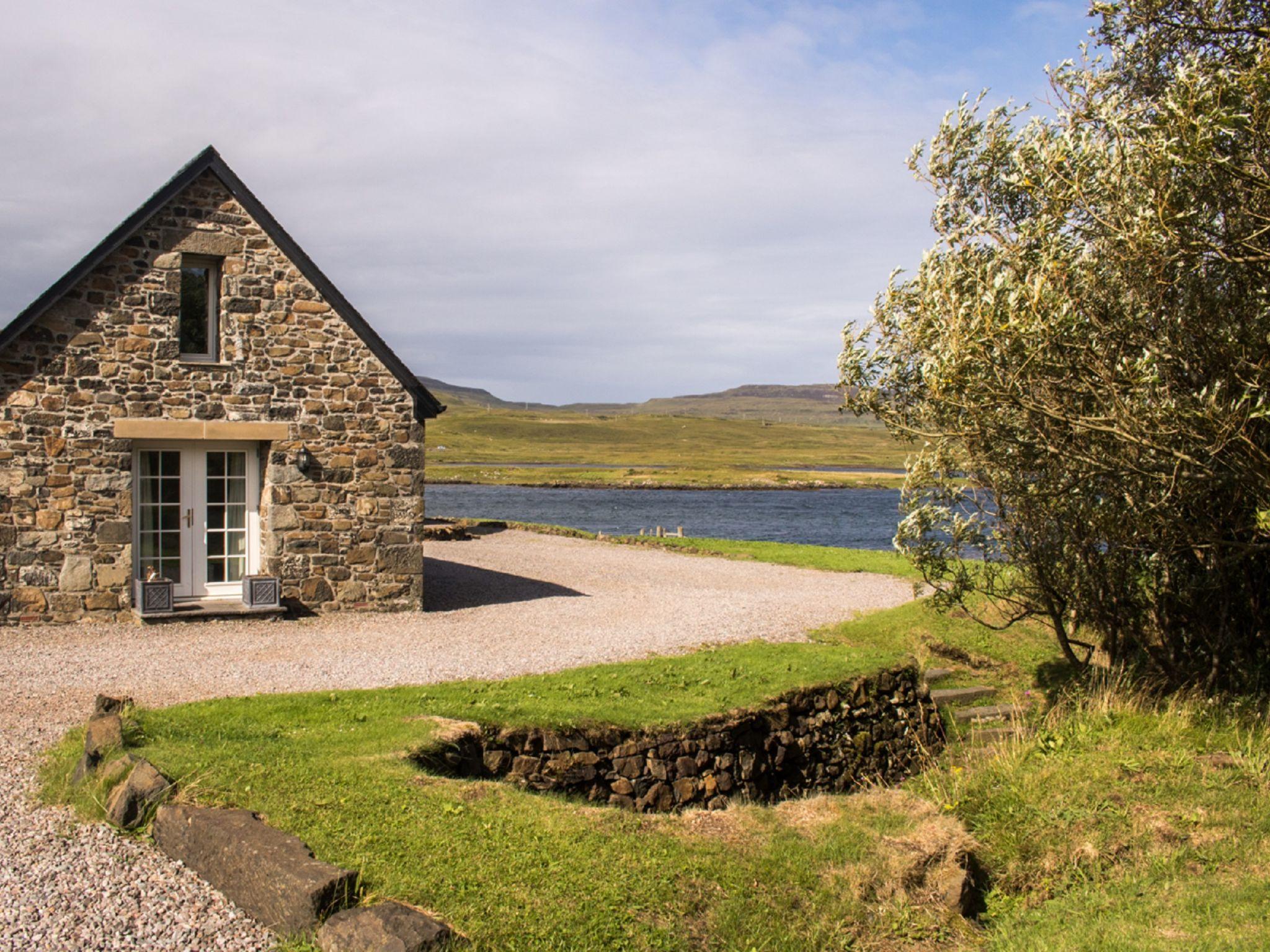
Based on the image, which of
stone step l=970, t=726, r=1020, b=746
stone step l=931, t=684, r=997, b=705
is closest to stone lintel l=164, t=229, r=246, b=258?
stone step l=931, t=684, r=997, b=705

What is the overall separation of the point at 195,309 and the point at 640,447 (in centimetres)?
15222

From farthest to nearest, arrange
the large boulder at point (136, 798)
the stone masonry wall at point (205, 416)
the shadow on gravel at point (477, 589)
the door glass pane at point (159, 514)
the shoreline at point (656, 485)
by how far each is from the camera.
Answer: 1. the shoreline at point (656, 485)
2. the shadow on gravel at point (477, 589)
3. the door glass pane at point (159, 514)
4. the stone masonry wall at point (205, 416)
5. the large boulder at point (136, 798)

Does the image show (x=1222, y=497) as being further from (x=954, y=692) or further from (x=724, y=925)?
(x=724, y=925)

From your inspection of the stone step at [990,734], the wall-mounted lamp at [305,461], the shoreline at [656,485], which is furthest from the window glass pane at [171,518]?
the shoreline at [656,485]

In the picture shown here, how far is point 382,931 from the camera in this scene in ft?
18.0

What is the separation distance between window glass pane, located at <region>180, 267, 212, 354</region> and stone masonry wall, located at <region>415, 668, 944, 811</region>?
945 centimetres

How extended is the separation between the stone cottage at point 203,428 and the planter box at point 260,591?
335mm

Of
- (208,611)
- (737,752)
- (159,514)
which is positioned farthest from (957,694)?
(159,514)

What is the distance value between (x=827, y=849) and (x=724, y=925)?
1.61m

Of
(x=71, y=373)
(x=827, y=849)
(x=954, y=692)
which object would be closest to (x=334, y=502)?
(x=71, y=373)

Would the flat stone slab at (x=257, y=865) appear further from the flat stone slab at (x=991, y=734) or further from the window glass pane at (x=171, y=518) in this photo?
the window glass pane at (x=171, y=518)

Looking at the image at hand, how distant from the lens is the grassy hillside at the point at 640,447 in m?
135

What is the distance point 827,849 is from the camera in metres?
7.64

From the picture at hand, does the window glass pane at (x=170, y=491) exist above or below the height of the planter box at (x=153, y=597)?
above
